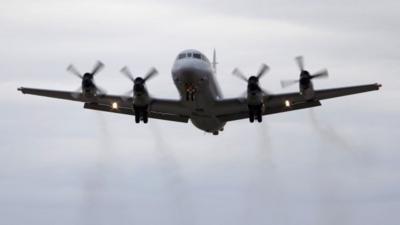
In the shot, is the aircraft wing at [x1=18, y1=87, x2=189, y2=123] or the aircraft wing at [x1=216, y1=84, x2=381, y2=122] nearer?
the aircraft wing at [x1=216, y1=84, x2=381, y2=122]

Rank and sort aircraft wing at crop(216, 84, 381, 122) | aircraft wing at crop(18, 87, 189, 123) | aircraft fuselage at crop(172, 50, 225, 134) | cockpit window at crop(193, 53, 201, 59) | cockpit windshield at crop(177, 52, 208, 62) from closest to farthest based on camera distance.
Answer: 1. aircraft fuselage at crop(172, 50, 225, 134)
2. cockpit windshield at crop(177, 52, 208, 62)
3. cockpit window at crop(193, 53, 201, 59)
4. aircraft wing at crop(216, 84, 381, 122)
5. aircraft wing at crop(18, 87, 189, 123)

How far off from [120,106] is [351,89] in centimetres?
1290

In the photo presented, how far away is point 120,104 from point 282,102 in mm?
8983

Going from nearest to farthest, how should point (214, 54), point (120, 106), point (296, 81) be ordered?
point (296, 81), point (120, 106), point (214, 54)

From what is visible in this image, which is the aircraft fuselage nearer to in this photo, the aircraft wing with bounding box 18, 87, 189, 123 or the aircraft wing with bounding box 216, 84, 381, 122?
the aircraft wing with bounding box 216, 84, 381, 122

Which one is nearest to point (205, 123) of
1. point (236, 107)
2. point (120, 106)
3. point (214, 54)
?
point (236, 107)

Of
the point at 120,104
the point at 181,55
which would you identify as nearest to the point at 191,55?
the point at 181,55

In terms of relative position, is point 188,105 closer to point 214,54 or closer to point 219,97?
point 219,97

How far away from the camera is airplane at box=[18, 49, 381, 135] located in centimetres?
4978

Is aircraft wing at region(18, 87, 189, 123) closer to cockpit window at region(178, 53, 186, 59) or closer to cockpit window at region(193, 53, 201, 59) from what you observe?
cockpit window at region(178, 53, 186, 59)

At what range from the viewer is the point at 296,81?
5069 centimetres

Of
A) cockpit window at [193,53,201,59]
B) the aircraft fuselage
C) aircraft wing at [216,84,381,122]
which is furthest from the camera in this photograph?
aircraft wing at [216,84,381,122]

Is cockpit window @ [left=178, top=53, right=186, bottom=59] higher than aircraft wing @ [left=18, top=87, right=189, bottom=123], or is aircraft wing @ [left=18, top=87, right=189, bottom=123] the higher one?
cockpit window @ [left=178, top=53, right=186, bottom=59]

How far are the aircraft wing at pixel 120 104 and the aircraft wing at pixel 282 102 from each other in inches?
88.1
